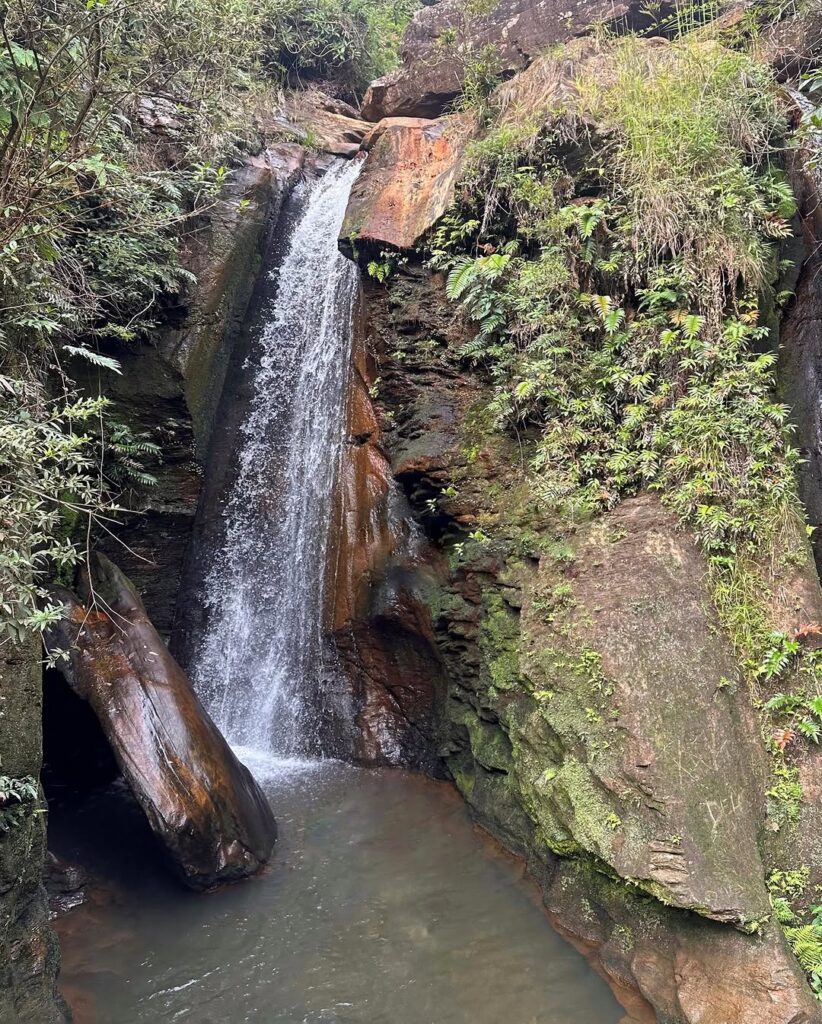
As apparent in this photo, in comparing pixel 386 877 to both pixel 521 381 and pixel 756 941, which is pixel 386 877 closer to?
pixel 756 941

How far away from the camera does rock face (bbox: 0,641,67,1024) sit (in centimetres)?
343

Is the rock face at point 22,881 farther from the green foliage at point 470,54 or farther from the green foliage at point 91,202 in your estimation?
the green foliage at point 470,54

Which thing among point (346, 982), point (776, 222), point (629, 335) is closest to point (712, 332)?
point (629, 335)

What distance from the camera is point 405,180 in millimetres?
8703

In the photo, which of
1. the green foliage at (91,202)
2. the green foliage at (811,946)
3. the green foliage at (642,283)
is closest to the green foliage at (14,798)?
the green foliage at (91,202)

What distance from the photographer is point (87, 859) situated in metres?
5.42

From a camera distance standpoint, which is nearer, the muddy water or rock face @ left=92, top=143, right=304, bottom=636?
the muddy water

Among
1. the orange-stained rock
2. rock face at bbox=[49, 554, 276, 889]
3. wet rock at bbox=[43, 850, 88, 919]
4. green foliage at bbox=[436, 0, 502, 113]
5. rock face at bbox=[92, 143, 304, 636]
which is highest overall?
green foliage at bbox=[436, 0, 502, 113]

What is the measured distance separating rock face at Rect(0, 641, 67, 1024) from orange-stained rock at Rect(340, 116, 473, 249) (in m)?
6.21

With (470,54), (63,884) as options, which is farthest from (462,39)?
(63,884)

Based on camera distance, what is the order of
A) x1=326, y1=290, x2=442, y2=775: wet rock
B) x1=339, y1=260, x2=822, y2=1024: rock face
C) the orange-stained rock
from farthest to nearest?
the orange-stained rock, x1=326, y1=290, x2=442, y2=775: wet rock, x1=339, y1=260, x2=822, y2=1024: rock face

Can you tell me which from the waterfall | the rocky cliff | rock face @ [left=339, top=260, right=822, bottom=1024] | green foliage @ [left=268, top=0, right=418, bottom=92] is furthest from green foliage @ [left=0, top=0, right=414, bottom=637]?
rock face @ [left=339, top=260, right=822, bottom=1024]

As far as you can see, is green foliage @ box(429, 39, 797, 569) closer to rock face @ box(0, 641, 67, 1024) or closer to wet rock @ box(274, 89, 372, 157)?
rock face @ box(0, 641, 67, 1024)

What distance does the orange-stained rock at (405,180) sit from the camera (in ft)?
25.9
